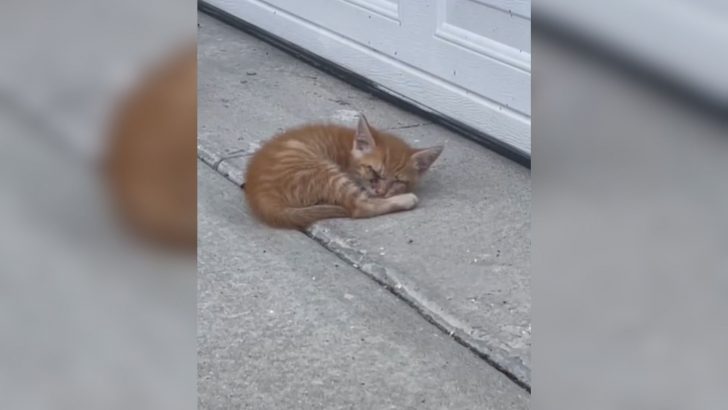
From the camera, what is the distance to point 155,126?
994 millimetres

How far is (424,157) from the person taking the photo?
3311mm

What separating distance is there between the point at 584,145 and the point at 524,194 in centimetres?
186

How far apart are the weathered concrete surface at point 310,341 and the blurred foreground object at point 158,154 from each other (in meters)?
1.43

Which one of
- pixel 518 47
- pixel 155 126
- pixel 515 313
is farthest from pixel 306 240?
pixel 155 126

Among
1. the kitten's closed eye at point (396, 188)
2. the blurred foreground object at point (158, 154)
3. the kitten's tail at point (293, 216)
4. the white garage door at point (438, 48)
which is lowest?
the kitten's tail at point (293, 216)

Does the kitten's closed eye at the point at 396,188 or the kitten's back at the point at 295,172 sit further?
the kitten's closed eye at the point at 396,188

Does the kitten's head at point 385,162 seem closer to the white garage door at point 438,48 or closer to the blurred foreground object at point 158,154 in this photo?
the white garage door at point 438,48

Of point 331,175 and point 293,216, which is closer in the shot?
point 293,216

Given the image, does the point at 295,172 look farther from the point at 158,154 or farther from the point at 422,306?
the point at 158,154

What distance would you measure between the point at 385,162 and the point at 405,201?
0.13m

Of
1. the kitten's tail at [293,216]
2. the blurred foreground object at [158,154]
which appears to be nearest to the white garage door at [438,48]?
the kitten's tail at [293,216]

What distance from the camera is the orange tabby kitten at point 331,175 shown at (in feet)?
10.5

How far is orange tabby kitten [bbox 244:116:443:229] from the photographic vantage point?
3197 mm

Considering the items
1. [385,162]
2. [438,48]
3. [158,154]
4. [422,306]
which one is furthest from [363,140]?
[158,154]
